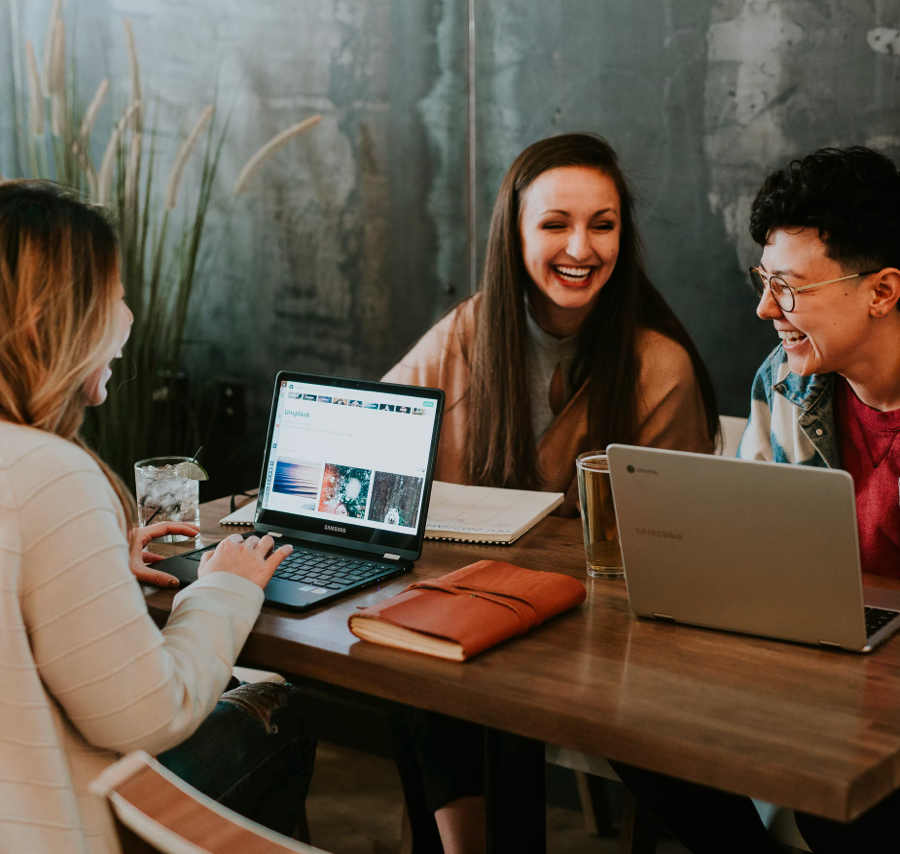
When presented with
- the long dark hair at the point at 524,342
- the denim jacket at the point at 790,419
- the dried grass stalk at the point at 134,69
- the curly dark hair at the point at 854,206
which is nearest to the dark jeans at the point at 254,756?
the long dark hair at the point at 524,342

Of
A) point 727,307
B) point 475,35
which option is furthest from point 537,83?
point 727,307

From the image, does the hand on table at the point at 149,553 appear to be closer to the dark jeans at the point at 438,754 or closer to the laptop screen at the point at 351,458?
the laptop screen at the point at 351,458

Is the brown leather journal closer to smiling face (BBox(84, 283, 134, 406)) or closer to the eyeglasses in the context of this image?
smiling face (BBox(84, 283, 134, 406))

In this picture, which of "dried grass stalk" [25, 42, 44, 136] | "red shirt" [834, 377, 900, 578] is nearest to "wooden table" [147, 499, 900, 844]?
"red shirt" [834, 377, 900, 578]

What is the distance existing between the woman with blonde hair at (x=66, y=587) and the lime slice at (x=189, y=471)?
1.47 ft

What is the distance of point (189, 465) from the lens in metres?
1.74

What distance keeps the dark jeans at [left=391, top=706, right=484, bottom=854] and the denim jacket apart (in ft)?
2.17

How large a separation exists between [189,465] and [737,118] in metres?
1.45

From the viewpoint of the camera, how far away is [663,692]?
3.66 ft

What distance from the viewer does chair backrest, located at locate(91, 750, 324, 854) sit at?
0.88 metres

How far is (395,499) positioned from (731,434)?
3.19 feet

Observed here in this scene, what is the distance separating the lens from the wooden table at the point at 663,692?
0.97 meters

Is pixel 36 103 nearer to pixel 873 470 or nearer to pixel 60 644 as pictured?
pixel 60 644

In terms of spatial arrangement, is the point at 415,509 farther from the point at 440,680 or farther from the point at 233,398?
the point at 233,398
